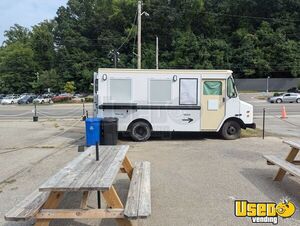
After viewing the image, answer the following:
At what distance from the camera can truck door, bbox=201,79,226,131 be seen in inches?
465

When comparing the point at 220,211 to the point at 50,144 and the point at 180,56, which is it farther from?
the point at 180,56

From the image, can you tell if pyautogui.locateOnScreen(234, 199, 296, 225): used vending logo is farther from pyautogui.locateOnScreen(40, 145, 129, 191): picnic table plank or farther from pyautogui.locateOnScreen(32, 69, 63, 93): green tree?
pyautogui.locateOnScreen(32, 69, 63, 93): green tree

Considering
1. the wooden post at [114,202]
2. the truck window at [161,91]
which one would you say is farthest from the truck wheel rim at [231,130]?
the wooden post at [114,202]

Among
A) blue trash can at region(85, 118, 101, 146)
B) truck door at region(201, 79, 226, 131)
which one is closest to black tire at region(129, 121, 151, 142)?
blue trash can at region(85, 118, 101, 146)

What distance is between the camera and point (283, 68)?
61.7 m

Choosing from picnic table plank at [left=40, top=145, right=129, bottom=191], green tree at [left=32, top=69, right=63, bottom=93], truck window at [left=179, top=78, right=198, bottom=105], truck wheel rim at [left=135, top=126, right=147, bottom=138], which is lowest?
truck wheel rim at [left=135, top=126, right=147, bottom=138]

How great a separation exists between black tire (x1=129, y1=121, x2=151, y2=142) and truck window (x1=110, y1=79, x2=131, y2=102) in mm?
998

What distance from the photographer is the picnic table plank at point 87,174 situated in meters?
3.71

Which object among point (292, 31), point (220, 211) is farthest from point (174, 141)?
point (292, 31)

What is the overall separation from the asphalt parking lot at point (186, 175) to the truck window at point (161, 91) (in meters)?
1.62

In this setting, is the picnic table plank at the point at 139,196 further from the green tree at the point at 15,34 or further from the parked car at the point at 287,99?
the green tree at the point at 15,34

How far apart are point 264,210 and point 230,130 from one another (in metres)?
7.20

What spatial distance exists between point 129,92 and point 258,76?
57510mm

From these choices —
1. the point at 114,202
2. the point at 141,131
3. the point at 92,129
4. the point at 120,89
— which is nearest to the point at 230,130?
the point at 141,131
